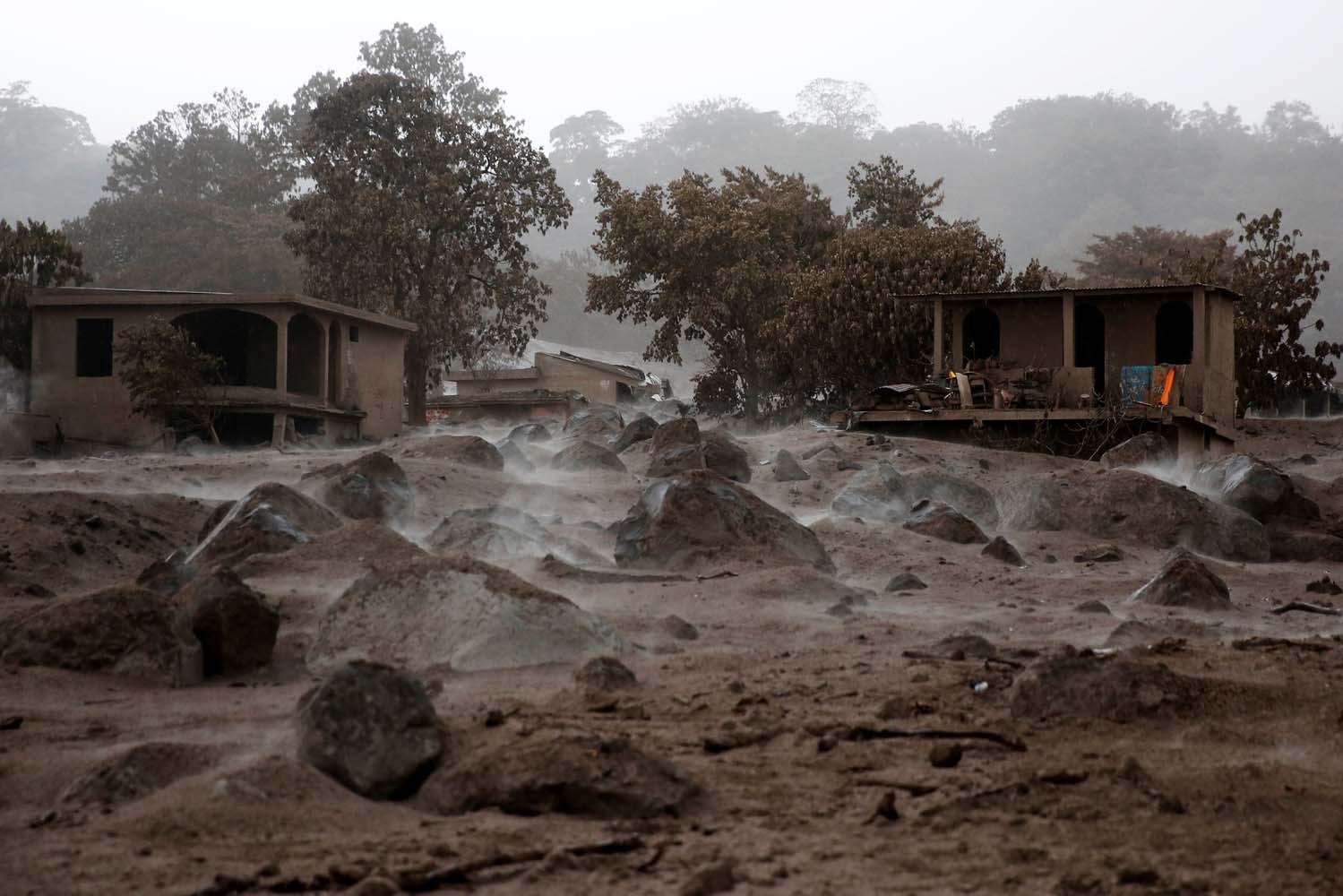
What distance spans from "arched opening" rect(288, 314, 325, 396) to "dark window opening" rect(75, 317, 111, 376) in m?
3.45

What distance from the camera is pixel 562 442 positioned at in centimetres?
1711

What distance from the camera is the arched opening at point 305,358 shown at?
26781 mm

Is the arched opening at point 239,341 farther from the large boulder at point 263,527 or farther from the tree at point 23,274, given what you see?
the large boulder at point 263,527

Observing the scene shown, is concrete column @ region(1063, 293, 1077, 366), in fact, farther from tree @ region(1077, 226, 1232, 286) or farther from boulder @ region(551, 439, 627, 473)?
tree @ region(1077, 226, 1232, 286)

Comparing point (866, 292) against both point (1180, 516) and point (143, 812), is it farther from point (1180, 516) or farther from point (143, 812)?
point (143, 812)

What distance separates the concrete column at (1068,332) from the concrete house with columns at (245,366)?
12.6 meters

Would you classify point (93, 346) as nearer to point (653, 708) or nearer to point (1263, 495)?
point (1263, 495)

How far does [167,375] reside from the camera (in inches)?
862

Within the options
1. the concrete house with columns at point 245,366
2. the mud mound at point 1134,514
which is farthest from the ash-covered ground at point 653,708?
the concrete house with columns at point 245,366

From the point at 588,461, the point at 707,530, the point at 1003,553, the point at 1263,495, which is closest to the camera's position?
the point at 707,530

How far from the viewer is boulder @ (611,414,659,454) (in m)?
15.7

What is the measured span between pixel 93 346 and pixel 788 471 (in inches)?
629

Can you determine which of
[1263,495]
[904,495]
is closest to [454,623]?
[904,495]

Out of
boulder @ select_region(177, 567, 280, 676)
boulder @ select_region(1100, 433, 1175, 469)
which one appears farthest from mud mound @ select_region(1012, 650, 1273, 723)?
boulder @ select_region(1100, 433, 1175, 469)
